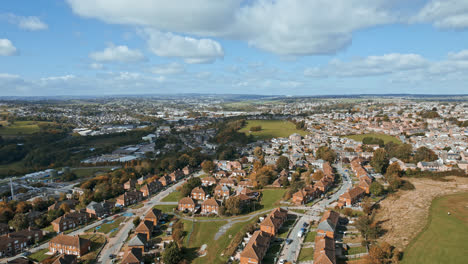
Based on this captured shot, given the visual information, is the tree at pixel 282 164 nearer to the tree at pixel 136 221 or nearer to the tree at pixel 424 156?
the tree at pixel 424 156

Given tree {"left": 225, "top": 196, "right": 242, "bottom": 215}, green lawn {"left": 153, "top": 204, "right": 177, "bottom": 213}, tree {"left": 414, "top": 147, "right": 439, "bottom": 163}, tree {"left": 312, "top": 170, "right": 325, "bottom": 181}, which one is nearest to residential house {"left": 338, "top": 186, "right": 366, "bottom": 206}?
tree {"left": 312, "top": 170, "right": 325, "bottom": 181}

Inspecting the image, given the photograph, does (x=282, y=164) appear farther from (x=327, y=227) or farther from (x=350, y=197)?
(x=327, y=227)

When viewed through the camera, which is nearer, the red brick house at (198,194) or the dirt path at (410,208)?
the dirt path at (410,208)

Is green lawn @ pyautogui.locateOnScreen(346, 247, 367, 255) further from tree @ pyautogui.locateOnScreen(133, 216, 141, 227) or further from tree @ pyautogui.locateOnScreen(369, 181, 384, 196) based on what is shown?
tree @ pyautogui.locateOnScreen(133, 216, 141, 227)

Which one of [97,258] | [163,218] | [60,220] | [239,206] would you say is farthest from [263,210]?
[60,220]

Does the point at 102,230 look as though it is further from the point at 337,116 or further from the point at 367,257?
the point at 337,116

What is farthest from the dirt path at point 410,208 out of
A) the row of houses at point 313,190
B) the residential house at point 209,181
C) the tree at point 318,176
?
the residential house at point 209,181

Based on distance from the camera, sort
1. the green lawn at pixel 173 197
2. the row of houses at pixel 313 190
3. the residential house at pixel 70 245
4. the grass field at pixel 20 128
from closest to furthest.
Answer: the residential house at pixel 70 245 < the row of houses at pixel 313 190 < the green lawn at pixel 173 197 < the grass field at pixel 20 128
